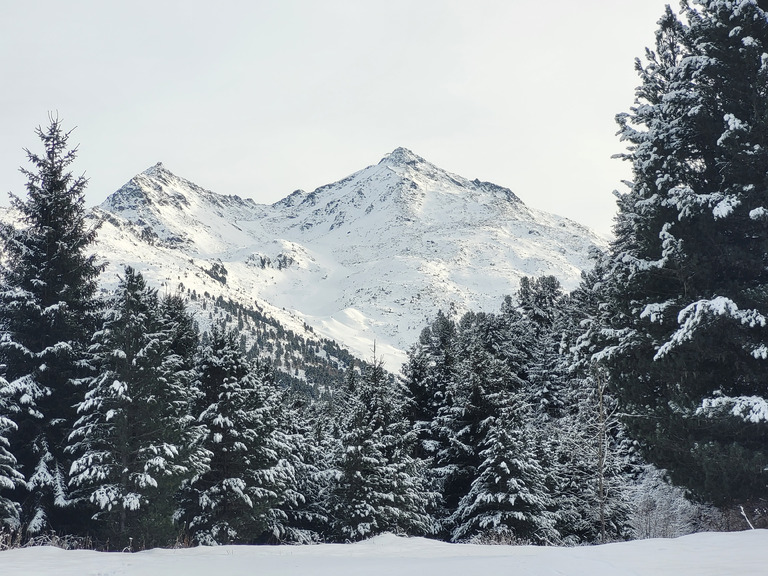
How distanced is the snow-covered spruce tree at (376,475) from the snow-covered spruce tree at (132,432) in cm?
750

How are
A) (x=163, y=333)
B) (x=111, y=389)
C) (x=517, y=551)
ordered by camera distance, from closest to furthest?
(x=517, y=551) → (x=111, y=389) → (x=163, y=333)

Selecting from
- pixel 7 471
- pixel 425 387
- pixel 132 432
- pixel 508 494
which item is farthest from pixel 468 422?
pixel 7 471

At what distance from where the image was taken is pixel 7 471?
52.2 feet

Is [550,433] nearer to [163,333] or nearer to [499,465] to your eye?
[499,465]

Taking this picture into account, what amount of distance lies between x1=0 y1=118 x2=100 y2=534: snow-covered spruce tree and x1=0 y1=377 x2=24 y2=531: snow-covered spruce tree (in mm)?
344

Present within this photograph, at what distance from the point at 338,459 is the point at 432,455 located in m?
6.63

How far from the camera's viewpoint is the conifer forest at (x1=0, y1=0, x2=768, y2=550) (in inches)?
467

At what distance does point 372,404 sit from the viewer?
25.9m

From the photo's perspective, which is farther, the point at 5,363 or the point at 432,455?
the point at 432,455

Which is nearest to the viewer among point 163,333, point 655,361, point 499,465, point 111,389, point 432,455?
point 655,361

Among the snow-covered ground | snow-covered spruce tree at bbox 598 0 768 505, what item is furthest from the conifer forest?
the snow-covered ground

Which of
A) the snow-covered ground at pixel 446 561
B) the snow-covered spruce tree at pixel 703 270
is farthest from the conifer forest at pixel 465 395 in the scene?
the snow-covered ground at pixel 446 561

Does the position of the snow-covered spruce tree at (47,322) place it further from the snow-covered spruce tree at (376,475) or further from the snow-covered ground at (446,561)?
the snow-covered spruce tree at (376,475)

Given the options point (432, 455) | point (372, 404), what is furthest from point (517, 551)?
point (432, 455)
